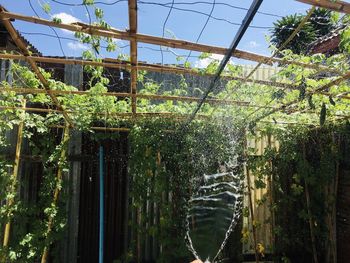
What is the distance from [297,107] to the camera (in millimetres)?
4035

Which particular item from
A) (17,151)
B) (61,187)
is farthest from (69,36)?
(61,187)

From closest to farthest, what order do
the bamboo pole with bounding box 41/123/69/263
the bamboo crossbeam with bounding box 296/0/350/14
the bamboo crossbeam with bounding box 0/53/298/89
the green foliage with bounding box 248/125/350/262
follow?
the bamboo crossbeam with bounding box 296/0/350/14 < the bamboo crossbeam with bounding box 0/53/298/89 < the bamboo pole with bounding box 41/123/69/263 < the green foliage with bounding box 248/125/350/262

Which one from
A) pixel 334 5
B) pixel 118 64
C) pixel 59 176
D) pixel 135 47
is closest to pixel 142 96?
pixel 118 64

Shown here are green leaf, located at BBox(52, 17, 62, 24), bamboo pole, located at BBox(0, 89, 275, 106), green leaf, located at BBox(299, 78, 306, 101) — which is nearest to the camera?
green leaf, located at BBox(52, 17, 62, 24)

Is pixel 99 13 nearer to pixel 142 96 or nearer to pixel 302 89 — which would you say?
pixel 142 96

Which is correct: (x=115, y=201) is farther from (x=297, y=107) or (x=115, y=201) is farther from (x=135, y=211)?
(x=297, y=107)

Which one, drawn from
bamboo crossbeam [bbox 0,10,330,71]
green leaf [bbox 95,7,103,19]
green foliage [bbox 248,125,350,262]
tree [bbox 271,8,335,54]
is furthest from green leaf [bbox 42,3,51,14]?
green foliage [bbox 248,125,350,262]

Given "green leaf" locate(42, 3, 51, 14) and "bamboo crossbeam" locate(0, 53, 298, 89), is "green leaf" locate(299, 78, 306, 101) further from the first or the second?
"green leaf" locate(42, 3, 51, 14)

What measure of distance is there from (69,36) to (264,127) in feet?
10.7

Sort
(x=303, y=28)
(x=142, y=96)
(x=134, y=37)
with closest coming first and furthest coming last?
(x=134, y=37) < (x=303, y=28) < (x=142, y=96)

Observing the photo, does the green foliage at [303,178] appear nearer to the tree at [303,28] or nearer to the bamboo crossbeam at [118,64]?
the tree at [303,28]

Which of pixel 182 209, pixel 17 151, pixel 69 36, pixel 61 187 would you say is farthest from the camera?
pixel 182 209

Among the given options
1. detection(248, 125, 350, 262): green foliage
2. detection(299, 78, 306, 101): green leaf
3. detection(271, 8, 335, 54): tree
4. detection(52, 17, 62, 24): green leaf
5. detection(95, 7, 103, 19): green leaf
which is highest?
detection(271, 8, 335, 54): tree

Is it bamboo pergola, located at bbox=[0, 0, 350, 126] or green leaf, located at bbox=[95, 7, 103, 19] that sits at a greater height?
green leaf, located at bbox=[95, 7, 103, 19]
